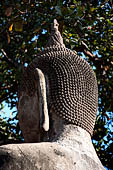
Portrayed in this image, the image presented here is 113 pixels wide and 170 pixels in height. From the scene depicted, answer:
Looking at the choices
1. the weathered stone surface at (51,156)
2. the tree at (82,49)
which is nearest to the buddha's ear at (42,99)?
the weathered stone surface at (51,156)

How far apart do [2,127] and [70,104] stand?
675 centimetres

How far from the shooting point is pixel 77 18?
7277 mm

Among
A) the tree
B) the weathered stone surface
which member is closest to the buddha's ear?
the weathered stone surface

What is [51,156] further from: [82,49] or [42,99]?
[82,49]

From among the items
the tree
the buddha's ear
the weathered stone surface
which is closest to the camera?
the weathered stone surface

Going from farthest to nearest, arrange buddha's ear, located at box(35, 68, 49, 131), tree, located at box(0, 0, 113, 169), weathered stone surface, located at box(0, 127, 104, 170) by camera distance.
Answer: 1. tree, located at box(0, 0, 113, 169)
2. buddha's ear, located at box(35, 68, 49, 131)
3. weathered stone surface, located at box(0, 127, 104, 170)

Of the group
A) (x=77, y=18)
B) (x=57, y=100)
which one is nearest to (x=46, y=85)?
(x=57, y=100)

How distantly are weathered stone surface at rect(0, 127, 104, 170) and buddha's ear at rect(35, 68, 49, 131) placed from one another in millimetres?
224

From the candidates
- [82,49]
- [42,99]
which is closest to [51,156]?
[42,99]

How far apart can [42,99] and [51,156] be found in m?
0.71

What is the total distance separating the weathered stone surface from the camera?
9.99 ft

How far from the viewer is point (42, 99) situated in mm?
3678

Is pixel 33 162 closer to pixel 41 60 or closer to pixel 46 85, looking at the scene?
pixel 46 85

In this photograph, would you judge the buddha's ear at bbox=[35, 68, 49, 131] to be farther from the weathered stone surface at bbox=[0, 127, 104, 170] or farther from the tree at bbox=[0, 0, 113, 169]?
the tree at bbox=[0, 0, 113, 169]
